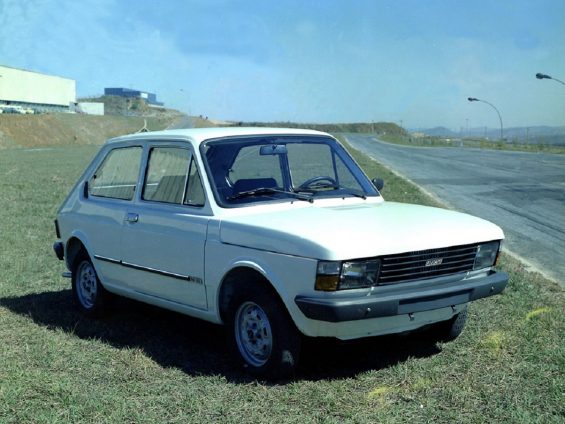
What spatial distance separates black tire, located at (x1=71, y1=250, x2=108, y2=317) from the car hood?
2.14 meters

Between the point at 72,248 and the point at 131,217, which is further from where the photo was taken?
→ the point at 72,248

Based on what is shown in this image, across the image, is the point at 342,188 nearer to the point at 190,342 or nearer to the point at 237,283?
the point at 237,283

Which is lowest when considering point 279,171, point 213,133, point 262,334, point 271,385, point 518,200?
point 518,200

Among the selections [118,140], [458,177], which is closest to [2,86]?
[458,177]

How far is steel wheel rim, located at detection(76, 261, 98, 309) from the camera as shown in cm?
690

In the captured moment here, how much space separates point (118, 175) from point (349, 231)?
9.45 feet

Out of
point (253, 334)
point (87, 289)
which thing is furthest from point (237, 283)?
point (87, 289)

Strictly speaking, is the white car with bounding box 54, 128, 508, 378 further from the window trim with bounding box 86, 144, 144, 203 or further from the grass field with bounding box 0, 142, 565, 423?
the grass field with bounding box 0, 142, 565, 423

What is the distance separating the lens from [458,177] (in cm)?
2509

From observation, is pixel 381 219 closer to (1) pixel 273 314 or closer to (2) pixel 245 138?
(1) pixel 273 314

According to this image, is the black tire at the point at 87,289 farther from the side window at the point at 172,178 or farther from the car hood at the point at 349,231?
the car hood at the point at 349,231

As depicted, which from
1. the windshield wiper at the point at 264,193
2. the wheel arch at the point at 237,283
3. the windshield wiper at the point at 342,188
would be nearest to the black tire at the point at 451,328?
the windshield wiper at the point at 342,188

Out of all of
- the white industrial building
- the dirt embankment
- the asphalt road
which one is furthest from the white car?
the white industrial building

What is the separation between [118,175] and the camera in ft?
22.0
